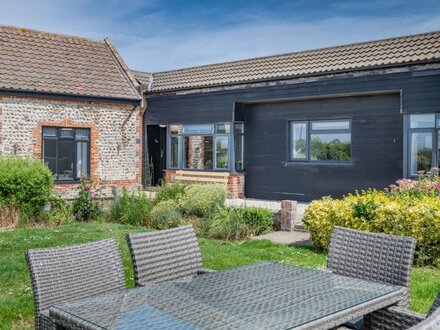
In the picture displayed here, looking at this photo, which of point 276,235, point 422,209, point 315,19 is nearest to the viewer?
point 422,209

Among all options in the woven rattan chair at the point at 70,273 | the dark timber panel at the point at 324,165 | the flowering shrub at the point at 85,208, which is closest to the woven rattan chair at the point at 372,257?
the woven rattan chair at the point at 70,273

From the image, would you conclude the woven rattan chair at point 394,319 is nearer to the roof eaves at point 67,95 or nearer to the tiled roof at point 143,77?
the roof eaves at point 67,95

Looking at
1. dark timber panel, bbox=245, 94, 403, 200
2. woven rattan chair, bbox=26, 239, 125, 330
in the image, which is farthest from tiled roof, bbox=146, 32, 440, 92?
woven rattan chair, bbox=26, 239, 125, 330

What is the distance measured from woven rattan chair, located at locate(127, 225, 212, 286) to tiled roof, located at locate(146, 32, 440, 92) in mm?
10219

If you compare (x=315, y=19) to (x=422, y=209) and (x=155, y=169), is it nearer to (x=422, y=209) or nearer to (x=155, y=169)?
(x=155, y=169)

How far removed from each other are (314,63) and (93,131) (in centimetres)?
760

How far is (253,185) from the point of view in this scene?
1702 cm

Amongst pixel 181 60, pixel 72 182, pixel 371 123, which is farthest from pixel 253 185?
pixel 181 60

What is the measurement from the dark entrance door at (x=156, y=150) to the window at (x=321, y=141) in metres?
6.04

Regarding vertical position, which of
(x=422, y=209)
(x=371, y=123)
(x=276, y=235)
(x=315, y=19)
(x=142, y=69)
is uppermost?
(x=315, y=19)

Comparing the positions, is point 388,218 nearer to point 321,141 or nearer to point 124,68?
point 321,141

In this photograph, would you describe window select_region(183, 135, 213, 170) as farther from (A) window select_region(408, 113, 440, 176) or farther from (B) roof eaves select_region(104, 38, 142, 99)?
(A) window select_region(408, 113, 440, 176)

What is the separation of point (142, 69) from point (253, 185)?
7295 mm

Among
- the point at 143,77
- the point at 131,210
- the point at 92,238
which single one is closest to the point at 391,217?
the point at 92,238
